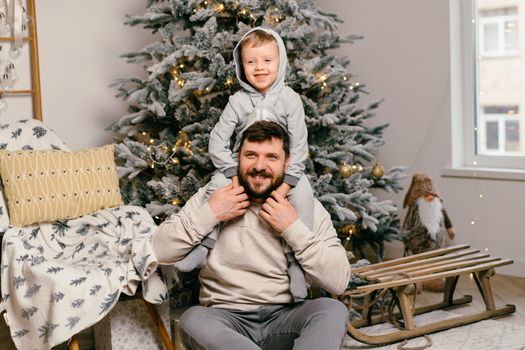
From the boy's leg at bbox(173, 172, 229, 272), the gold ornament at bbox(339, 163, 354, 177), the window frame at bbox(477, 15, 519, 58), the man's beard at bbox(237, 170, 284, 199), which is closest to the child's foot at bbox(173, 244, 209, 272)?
the boy's leg at bbox(173, 172, 229, 272)

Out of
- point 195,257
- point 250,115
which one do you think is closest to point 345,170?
point 250,115

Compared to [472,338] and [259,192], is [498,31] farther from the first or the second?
[259,192]

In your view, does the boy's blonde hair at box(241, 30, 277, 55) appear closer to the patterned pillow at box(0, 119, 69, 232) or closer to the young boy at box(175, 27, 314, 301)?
the young boy at box(175, 27, 314, 301)

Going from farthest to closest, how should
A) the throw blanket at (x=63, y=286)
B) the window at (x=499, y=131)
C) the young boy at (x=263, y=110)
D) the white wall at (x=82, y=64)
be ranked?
the white wall at (x=82, y=64) < the window at (x=499, y=131) < the young boy at (x=263, y=110) < the throw blanket at (x=63, y=286)

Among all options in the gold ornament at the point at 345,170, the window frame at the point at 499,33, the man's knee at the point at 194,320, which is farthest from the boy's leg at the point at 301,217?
the window frame at the point at 499,33

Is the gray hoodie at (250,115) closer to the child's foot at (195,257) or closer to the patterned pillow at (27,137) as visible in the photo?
the child's foot at (195,257)

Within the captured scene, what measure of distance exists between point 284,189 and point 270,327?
0.46m

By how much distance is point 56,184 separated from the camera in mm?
2863

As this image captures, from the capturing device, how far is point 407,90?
353cm

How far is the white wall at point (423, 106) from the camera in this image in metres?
3.09

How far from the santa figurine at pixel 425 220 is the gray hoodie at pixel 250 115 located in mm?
820

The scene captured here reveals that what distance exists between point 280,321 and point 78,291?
26.7 inches

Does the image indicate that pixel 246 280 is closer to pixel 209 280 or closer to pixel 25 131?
pixel 209 280

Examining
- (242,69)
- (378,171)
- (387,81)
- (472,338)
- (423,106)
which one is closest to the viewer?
(242,69)
